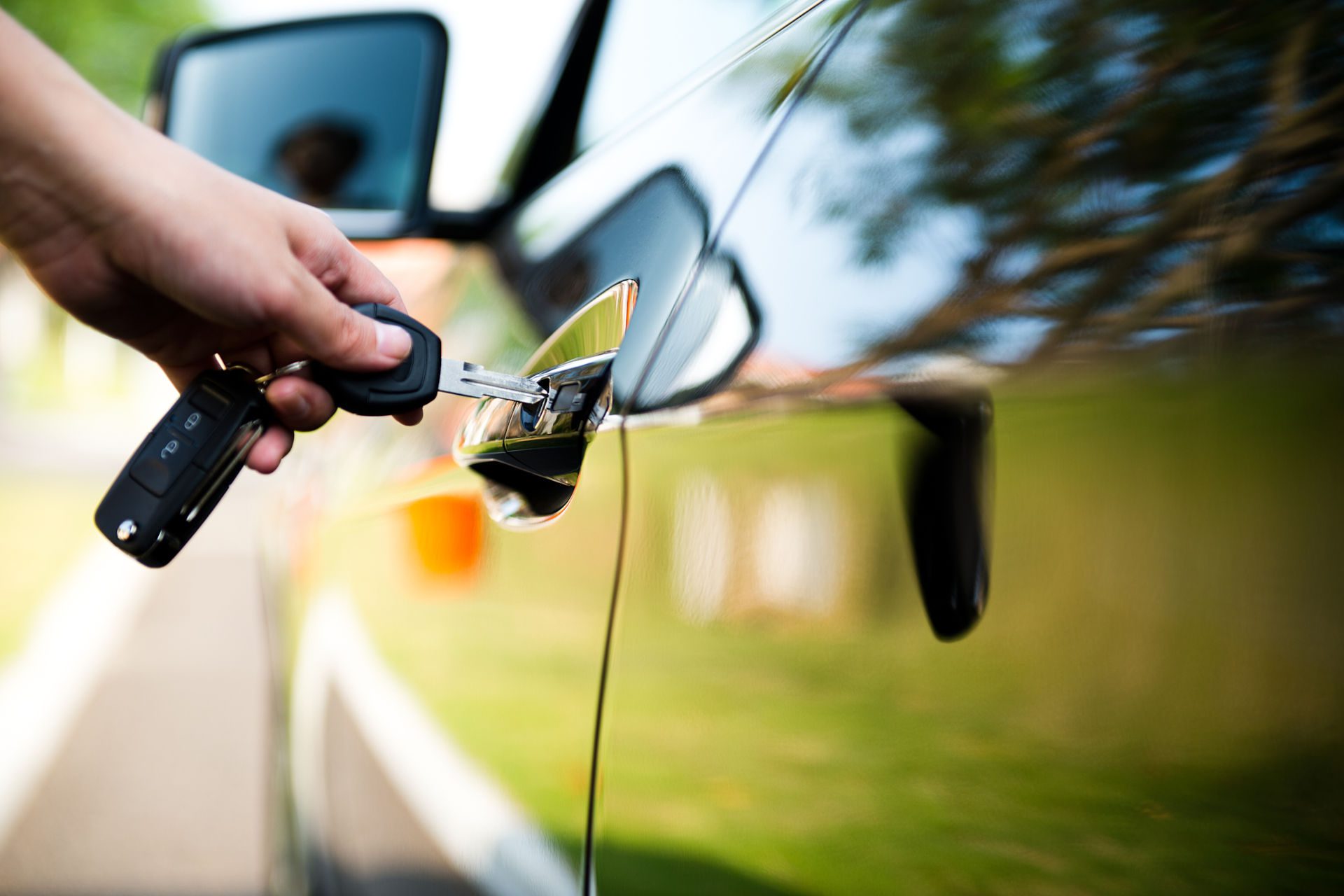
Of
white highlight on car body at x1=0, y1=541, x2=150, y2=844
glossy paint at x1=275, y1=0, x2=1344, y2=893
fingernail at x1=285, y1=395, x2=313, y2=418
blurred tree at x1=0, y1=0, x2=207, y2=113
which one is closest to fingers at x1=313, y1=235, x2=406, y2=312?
fingernail at x1=285, y1=395, x2=313, y2=418

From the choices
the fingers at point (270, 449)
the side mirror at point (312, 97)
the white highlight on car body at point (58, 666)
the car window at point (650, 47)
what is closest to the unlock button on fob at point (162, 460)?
the fingers at point (270, 449)

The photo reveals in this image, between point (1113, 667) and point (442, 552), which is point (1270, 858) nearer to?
point (1113, 667)

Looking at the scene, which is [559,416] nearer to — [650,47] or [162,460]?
[162,460]

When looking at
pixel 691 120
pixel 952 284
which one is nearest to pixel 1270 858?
pixel 952 284

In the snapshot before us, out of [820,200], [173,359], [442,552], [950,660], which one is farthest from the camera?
[442,552]

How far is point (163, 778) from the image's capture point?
3871 millimetres

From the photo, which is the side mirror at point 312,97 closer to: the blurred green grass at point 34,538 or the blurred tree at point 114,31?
the blurred green grass at point 34,538

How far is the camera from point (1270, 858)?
581mm

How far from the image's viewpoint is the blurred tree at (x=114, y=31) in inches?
755

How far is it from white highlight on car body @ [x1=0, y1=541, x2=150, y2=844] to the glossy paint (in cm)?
316

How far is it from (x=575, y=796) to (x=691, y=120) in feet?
2.51

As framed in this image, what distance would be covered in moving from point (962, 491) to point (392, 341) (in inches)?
21.8

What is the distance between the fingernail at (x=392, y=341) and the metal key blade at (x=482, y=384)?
0.05 metres

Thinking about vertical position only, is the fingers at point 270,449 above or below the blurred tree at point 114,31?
above
